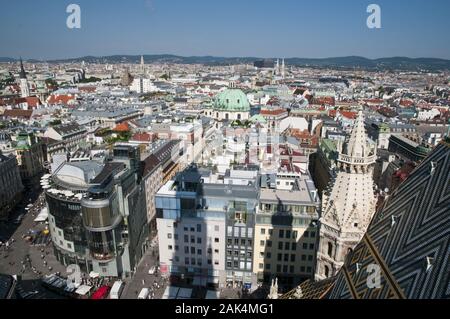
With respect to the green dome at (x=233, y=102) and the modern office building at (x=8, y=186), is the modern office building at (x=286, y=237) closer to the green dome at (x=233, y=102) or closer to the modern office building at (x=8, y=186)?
the modern office building at (x=8, y=186)

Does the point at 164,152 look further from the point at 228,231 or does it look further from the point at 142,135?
the point at 228,231

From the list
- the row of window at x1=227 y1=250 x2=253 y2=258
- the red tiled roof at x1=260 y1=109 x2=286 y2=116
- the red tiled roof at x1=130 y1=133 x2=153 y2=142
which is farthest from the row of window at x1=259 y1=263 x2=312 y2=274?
the red tiled roof at x1=260 y1=109 x2=286 y2=116

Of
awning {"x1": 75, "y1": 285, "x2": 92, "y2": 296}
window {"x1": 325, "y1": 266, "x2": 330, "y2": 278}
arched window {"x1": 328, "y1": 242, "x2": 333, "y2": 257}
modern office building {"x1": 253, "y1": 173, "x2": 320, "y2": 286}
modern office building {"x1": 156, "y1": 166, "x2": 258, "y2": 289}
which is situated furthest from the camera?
modern office building {"x1": 156, "y1": 166, "x2": 258, "y2": 289}

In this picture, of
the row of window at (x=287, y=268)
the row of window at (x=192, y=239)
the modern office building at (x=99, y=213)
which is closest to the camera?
the modern office building at (x=99, y=213)

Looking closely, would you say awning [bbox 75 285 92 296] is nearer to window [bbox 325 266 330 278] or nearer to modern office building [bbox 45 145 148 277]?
modern office building [bbox 45 145 148 277]

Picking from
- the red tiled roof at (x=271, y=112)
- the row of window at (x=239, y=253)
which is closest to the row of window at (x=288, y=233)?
the row of window at (x=239, y=253)
